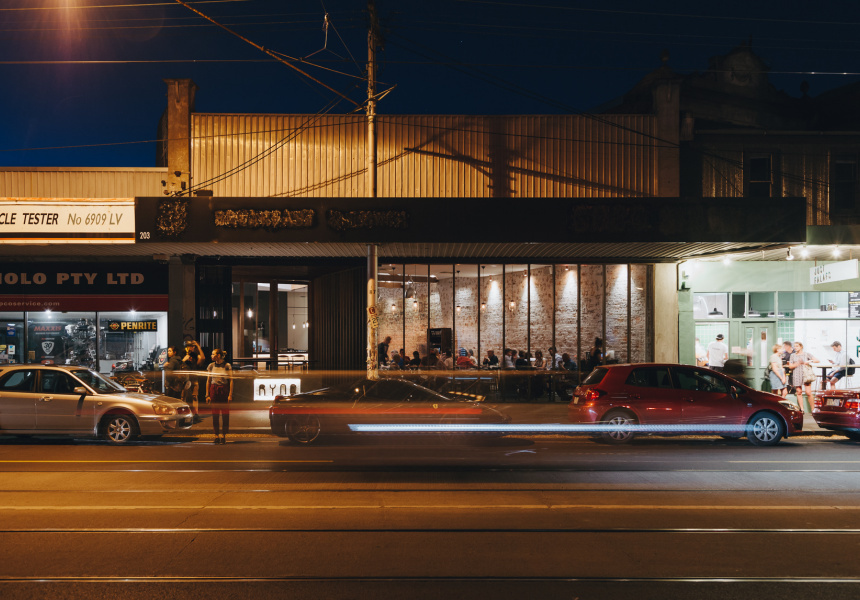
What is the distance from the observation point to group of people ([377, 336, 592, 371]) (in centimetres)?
1853

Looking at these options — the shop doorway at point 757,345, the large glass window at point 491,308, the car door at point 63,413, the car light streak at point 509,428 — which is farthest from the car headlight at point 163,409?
the shop doorway at point 757,345

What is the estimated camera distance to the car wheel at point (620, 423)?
12.3 metres

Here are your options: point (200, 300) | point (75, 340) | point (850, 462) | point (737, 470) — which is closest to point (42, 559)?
point (737, 470)

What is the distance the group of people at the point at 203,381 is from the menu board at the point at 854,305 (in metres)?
17.8

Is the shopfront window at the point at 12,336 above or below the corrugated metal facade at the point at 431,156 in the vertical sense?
below

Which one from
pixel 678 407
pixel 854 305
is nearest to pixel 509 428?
pixel 678 407

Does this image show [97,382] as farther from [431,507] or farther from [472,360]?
[472,360]

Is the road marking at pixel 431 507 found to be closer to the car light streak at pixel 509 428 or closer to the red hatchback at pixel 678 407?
the car light streak at pixel 509 428

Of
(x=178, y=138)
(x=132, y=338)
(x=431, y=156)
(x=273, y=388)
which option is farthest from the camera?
(x=132, y=338)

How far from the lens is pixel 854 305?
1934 centimetres

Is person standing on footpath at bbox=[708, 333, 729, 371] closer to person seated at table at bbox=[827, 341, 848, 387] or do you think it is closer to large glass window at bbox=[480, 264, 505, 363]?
person seated at table at bbox=[827, 341, 848, 387]

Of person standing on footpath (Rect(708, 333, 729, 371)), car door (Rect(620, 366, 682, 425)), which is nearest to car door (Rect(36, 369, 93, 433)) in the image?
car door (Rect(620, 366, 682, 425))

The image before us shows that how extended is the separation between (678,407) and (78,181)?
652 inches

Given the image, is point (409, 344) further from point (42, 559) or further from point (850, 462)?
point (42, 559)
